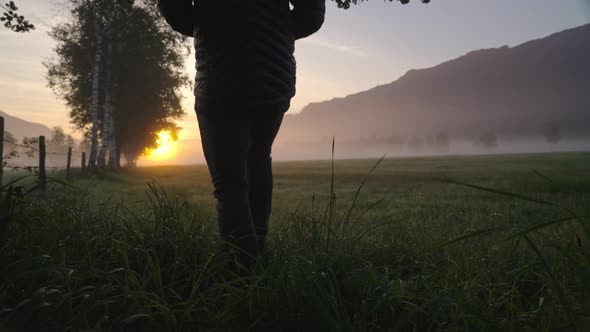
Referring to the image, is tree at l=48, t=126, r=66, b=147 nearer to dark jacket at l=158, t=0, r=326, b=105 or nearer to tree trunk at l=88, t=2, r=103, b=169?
tree trunk at l=88, t=2, r=103, b=169

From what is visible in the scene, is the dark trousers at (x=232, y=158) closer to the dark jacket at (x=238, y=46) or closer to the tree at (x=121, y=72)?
the dark jacket at (x=238, y=46)

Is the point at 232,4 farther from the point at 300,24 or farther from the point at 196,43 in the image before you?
the point at 300,24

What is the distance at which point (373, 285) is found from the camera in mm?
1705

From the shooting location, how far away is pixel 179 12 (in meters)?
2.27

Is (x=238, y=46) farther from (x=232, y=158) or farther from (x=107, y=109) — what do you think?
(x=107, y=109)

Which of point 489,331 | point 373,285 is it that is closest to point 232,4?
point 373,285

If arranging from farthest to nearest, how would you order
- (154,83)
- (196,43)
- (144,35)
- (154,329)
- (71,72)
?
(154,83) < (71,72) < (144,35) < (196,43) < (154,329)

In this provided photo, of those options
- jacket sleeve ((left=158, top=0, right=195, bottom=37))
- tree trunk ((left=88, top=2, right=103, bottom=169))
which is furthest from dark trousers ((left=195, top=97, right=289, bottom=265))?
tree trunk ((left=88, top=2, right=103, bottom=169))

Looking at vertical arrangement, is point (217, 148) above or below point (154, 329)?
above

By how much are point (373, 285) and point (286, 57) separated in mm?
1504

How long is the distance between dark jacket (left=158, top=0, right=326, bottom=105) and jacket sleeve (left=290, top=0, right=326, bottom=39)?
0.14 meters

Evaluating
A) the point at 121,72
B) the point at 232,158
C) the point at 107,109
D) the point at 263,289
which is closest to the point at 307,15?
the point at 232,158

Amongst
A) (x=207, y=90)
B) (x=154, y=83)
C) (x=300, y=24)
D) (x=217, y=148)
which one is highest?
(x=154, y=83)

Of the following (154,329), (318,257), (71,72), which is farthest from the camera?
(71,72)
